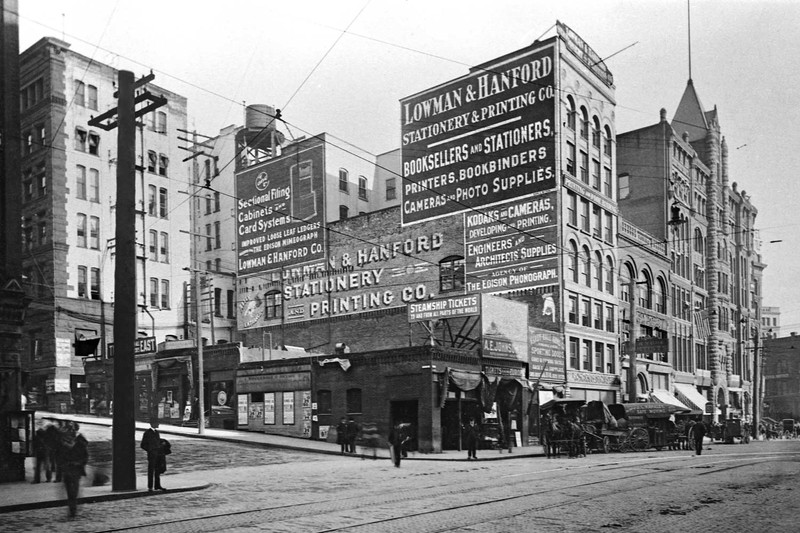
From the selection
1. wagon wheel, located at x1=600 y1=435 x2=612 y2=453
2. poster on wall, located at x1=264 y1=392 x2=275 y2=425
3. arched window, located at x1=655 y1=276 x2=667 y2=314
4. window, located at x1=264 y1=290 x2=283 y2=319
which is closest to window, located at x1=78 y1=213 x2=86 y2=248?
poster on wall, located at x1=264 y1=392 x2=275 y2=425

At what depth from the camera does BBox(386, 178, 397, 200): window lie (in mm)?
58047

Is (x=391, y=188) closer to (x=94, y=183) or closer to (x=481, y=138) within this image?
(x=481, y=138)

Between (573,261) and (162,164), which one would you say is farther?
(573,261)

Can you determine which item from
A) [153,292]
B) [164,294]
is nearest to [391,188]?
[164,294]

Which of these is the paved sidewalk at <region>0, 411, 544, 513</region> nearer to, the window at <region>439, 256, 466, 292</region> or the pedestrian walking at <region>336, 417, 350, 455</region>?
the pedestrian walking at <region>336, 417, 350, 455</region>

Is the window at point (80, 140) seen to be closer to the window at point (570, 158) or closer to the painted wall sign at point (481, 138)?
the painted wall sign at point (481, 138)

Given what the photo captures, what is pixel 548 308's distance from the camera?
138 feet

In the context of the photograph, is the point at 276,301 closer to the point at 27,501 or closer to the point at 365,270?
the point at 365,270

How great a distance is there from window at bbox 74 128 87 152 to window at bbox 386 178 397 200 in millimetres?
33070

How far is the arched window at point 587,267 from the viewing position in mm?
44750

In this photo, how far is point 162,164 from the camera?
103 ft

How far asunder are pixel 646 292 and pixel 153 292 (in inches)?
1357

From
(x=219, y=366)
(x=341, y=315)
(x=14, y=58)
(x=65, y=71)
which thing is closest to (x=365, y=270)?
(x=341, y=315)

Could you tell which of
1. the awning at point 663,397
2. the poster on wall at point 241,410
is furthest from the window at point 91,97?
the awning at point 663,397
